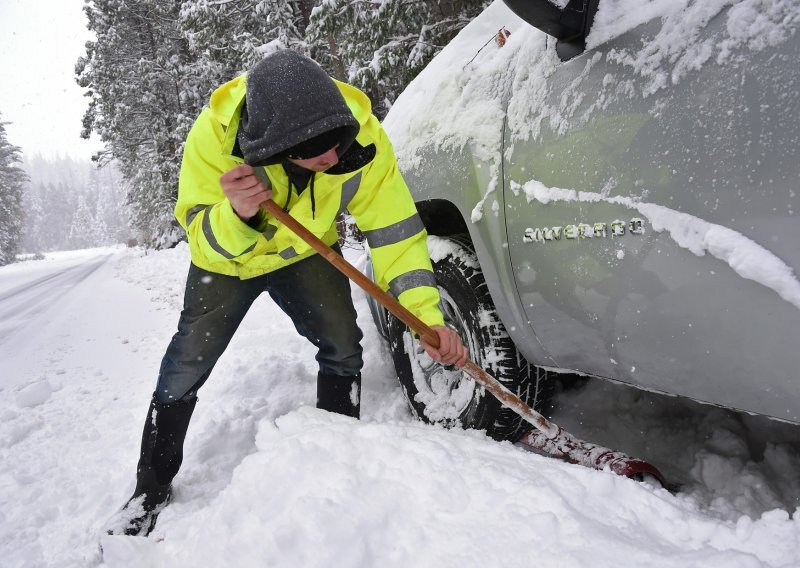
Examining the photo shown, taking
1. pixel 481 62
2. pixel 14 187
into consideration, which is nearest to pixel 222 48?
pixel 481 62

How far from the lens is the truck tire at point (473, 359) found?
2115 mm

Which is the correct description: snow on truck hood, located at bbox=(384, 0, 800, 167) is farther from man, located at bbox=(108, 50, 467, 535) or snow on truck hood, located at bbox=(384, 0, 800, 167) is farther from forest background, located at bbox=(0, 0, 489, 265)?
forest background, located at bbox=(0, 0, 489, 265)

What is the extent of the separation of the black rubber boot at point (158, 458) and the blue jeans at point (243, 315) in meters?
0.07

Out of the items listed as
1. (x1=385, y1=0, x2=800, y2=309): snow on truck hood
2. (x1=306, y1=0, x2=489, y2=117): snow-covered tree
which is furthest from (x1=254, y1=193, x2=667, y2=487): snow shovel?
(x1=306, y1=0, x2=489, y2=117): snow-covered tree

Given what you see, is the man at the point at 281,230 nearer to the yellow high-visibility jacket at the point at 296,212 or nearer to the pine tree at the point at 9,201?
the yellow high-visibility jacket at the point at 296,212

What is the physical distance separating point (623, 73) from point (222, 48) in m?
12.3

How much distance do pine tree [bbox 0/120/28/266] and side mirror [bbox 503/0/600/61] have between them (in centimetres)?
4088

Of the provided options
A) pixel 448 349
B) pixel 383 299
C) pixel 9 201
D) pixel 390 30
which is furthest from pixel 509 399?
pixel 9 201

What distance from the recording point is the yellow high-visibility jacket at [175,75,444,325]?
5.70ft

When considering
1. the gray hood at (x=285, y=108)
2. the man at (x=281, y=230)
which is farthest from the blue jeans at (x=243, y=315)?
the gray hood at (x=285, y=108)

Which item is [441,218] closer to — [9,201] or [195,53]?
[195,53]

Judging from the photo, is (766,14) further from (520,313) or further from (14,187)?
(14,187)

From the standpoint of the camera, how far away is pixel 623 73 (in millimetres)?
1408

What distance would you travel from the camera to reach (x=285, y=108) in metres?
1.54
